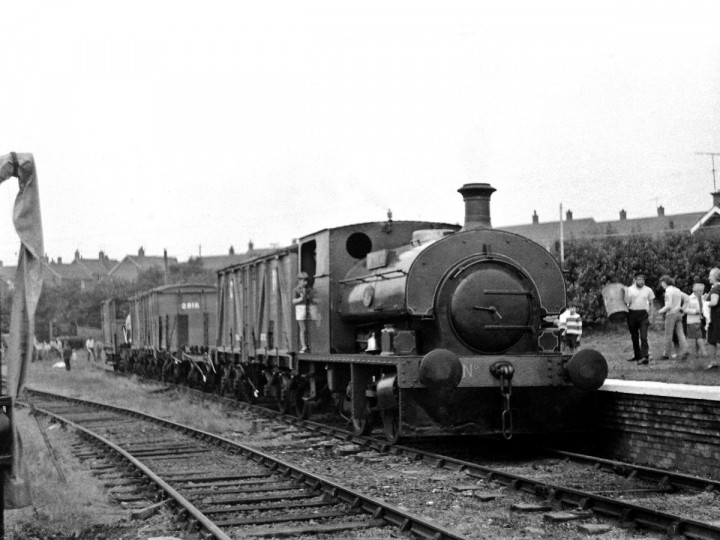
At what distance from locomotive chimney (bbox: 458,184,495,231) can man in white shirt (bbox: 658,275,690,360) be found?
189 inches

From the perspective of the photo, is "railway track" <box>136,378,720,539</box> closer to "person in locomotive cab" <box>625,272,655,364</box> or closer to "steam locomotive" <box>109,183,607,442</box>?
"steam locomotive" <box>109,183,607,442</box>

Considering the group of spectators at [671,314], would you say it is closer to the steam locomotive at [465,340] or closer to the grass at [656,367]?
the grass at [656,367]

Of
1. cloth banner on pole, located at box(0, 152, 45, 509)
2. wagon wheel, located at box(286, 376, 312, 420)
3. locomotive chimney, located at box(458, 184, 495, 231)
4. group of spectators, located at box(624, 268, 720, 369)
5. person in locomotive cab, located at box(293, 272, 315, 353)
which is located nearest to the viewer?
cloth banner on pole, located at box(0, 152, 45, 509)

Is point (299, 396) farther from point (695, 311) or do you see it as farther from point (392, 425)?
point (695, 311)

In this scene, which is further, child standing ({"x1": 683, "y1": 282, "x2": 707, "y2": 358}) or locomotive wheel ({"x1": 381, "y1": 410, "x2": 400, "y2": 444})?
child standing ({"x1": 683, "y1": 282, "x2": 707, "y2": 358})

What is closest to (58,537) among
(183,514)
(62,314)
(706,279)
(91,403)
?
(183,514)

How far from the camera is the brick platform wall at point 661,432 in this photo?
8.20 meters

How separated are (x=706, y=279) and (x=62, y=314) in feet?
191

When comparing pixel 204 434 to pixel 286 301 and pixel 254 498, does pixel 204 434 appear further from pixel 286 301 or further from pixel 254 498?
pixel 254 498

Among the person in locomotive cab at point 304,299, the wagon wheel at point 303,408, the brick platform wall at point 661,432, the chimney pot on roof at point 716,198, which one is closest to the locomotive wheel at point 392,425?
the brick platform wall at point 661,432

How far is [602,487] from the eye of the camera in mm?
7859

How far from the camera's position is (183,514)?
7195mm

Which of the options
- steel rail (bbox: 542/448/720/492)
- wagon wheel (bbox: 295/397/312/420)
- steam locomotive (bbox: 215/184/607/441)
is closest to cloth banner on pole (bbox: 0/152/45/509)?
steam locomotive (bbox: 215/184/607/441)

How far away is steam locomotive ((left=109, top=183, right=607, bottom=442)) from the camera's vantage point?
9430mm
